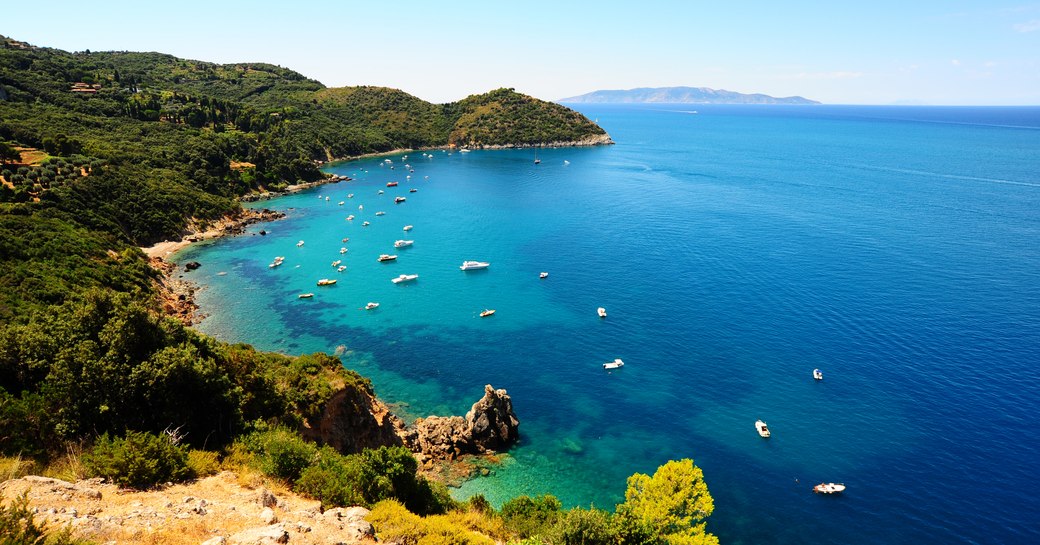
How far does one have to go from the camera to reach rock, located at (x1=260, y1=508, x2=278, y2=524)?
1877 cm

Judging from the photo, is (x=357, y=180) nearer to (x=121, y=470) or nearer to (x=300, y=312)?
(x=300, y=312)

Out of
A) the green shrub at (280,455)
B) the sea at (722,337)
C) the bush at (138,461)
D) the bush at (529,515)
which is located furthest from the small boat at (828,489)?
the bush at (138,461)

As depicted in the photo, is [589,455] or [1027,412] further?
[1027,412]

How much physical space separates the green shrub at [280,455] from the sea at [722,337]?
1849 cm

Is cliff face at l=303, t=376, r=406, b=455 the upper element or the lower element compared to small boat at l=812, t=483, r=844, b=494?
upper

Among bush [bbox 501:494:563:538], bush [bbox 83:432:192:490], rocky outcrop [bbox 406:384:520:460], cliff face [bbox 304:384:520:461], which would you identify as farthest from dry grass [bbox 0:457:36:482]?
rocky outcrop [bbox 406:384:520:460]

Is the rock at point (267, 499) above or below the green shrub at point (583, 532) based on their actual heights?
above

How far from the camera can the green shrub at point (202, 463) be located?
71.6 ft

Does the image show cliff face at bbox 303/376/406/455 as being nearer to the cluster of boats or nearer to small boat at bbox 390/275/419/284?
the cluster of boats

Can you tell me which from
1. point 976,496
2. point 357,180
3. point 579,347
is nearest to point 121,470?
point 579,347

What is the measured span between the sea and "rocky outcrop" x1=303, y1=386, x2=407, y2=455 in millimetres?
5544

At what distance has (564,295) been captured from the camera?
7544 centimetres

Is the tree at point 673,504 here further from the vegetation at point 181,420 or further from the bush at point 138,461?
the bush at point 138,461

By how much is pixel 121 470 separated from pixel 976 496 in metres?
58.0
